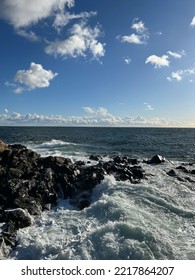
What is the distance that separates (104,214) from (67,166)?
9.11 metres

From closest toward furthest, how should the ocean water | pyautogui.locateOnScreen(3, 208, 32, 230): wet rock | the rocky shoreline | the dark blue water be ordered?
the ocean water
pyautogui.locateOnScreen(3, 208, 32, 230): wet rock
the rocky shoreline
the dark blue water

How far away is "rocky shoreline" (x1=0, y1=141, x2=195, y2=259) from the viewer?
16.8 m

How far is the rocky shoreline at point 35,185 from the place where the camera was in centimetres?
1681

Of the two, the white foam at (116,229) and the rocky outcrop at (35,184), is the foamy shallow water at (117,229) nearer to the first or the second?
the white foam at (116,229)

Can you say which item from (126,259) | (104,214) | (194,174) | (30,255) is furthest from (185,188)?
(30,255)

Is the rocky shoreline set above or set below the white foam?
above

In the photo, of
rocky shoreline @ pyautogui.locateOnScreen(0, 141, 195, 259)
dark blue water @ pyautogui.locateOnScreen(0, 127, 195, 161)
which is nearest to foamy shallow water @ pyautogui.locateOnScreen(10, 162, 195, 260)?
rocky shoreline @ pyautogui.locateOnScreen(0, 141, 195, 259)

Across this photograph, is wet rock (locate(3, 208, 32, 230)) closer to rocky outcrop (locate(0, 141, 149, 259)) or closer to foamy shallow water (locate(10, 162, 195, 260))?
rocky outcrop (locate(0, 141, 149, 259))

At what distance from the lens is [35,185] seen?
21734mm

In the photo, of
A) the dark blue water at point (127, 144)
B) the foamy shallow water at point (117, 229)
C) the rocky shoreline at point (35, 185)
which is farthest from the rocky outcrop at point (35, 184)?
the dark blue water at point (127, 144)

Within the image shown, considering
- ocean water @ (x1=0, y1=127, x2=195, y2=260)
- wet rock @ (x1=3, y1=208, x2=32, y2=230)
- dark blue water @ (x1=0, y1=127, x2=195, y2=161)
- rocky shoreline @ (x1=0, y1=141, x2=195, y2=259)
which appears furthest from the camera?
dark blue water @ (x1=0, y1=127, x2=195, y2=161)

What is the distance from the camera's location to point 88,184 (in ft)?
77.2

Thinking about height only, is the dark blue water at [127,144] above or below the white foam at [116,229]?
above

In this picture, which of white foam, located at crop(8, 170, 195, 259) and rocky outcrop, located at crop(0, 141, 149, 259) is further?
rocky outcrop, located at crop(0, 141, 149, 259)
